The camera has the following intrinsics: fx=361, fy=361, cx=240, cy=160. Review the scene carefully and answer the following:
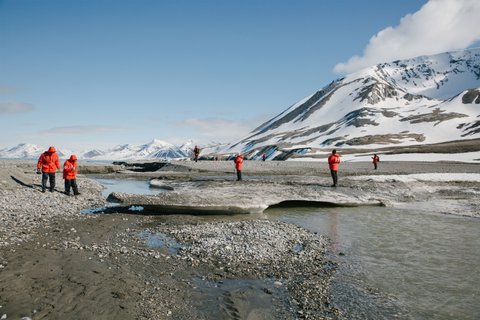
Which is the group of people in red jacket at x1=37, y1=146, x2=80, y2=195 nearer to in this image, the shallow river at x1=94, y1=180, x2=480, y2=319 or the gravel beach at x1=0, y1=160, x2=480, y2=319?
the gravel beach at x1=0, y1=160, x2=480, y2=319

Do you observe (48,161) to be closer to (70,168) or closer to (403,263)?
(70,168)

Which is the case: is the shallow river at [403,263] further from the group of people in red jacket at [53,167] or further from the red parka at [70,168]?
the group of people in red jacket at [53,167]

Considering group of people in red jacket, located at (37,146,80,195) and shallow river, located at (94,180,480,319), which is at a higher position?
group of people in red jacket, located at (37,146,80,195)

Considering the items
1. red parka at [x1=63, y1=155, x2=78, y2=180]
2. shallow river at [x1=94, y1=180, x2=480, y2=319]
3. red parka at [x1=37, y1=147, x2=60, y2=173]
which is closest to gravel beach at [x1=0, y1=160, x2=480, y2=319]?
shallow river at [x1=94, y1=180, x2=480, y2=319]

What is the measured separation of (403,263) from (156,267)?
725cm

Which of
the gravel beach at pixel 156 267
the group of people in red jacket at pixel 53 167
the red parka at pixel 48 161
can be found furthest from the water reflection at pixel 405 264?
the red parka at pixel 48 161

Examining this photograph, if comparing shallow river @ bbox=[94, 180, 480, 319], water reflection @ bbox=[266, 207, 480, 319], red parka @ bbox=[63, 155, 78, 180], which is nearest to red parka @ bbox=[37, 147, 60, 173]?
red parka @ bbox=[63, 155, 78, 180]

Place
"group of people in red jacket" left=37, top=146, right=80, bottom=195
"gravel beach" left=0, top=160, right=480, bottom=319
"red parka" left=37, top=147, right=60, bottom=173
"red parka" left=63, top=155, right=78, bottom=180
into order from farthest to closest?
1. "red parka" left=37, top=147, right=60, bottom=173
2. "group of people in red jacket" left=37, top=146, right=80, bottom=195
3. "red parka" left=63, top=155, right=78, bottom=180
4. "gravel beach" left=0, top=160, right=480, bottom=319

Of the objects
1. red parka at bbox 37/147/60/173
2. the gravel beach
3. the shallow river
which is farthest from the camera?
red parka at bbox 37/147/60/173

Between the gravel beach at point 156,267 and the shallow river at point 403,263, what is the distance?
2.35 ft

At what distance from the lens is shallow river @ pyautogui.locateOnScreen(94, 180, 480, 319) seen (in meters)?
7.93

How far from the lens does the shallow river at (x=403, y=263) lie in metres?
7.93

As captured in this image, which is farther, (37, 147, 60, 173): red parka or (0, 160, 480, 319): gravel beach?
(37, 147, 60, 173): red parka

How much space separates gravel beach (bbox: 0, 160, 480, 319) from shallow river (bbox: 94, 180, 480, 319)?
72 cm
